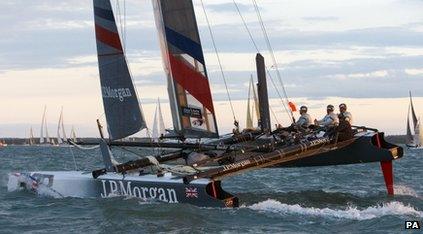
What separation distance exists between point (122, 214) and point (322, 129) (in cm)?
→ 496

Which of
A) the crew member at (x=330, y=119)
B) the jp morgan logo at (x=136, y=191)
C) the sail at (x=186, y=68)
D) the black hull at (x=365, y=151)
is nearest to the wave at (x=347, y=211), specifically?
the jp morgan logo at (x=136, y=191)

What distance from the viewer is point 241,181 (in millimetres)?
20516

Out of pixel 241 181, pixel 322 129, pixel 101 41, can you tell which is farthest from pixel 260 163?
pixel 241 181

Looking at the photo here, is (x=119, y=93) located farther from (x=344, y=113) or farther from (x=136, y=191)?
(x=344, y=113)

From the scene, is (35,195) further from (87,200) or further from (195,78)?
(195,78)

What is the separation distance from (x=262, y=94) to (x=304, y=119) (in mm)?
2131

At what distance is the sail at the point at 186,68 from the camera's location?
15086 mm

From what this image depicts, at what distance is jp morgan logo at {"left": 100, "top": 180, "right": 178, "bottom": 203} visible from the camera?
1238cm

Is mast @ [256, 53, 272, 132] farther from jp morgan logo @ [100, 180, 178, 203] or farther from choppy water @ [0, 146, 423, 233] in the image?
jp morgan logo @ [100, 180, 178, 203]

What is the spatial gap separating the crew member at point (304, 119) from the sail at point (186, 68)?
6.27ft

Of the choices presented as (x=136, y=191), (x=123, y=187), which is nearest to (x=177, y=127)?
(x=123, y=187)

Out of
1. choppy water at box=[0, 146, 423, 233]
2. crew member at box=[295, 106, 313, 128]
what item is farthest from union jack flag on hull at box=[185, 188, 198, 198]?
crew member at box=[295, 106, 313, 128]

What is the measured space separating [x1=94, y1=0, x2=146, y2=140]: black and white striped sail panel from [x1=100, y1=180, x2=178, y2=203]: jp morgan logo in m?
1.70

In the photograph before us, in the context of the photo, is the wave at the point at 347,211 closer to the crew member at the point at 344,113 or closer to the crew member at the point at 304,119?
the crew member at the point at 344,113
